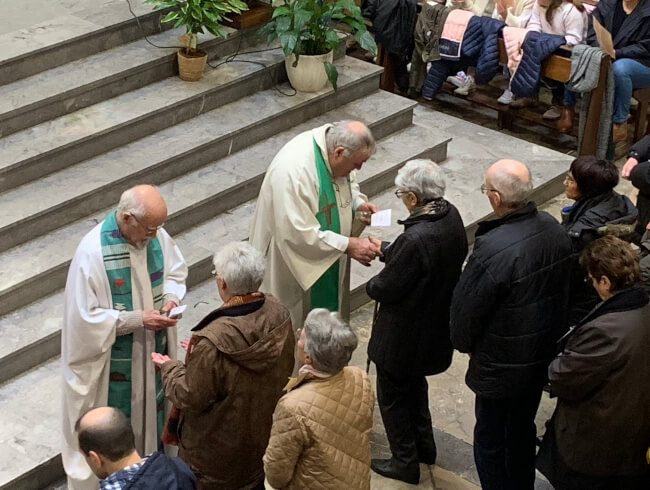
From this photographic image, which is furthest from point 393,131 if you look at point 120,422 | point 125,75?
point 120,422

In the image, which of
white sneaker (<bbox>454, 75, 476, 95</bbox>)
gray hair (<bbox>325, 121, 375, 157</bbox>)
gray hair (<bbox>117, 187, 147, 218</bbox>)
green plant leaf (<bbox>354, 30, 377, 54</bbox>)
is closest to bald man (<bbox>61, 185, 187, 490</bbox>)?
gray hair (<bbox>117, 187, 147, 218</bbox>)

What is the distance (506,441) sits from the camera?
4.70 metres

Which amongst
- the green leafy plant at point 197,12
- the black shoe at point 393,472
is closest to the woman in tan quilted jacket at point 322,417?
the black shoe at point 393,472

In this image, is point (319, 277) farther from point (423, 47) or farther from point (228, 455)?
point (423, 47)

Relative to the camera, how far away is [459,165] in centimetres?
769

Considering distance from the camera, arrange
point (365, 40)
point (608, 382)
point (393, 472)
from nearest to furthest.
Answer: point (608, 382)
point (393, 472)
point (365, 40)

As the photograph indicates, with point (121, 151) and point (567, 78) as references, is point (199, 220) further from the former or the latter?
point (567, 78)

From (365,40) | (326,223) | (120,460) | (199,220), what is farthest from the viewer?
(365,40)

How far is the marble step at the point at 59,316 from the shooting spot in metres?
4.93

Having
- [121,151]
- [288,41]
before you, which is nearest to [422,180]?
[121,151]

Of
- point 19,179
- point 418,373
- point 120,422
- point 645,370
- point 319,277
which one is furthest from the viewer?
point 19,179

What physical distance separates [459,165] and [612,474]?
3.69 metres

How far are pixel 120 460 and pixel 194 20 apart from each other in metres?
4.04

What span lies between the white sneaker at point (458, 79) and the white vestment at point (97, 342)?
4.80 meters
